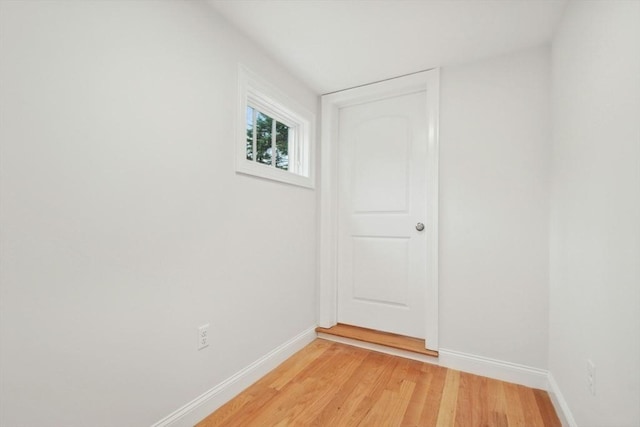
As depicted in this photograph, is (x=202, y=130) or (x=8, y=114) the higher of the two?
(x=202, y=130)

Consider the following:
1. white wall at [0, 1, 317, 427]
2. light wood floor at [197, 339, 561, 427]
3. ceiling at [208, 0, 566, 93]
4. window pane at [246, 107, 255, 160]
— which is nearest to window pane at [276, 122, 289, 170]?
window pane at [246, 107, 255, 160]

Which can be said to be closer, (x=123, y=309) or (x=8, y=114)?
(x=8, y=114)

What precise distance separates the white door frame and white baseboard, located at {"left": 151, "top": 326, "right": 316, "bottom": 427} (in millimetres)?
526

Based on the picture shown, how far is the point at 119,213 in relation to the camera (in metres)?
1.19

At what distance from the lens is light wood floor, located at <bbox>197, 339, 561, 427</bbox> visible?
152 cm

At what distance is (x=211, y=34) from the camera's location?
1618 mm

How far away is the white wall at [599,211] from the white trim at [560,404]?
0.04 m

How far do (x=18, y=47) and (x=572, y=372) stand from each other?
2515mm

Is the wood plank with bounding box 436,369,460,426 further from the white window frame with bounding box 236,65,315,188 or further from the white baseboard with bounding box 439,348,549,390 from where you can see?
the white window frame with bounding box 236,65,315,188

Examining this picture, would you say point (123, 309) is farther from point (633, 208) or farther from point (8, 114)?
point (633, 208)

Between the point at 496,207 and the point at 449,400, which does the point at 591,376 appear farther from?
the point at 496,207

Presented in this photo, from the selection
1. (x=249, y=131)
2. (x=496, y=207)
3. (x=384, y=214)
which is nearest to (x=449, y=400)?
(x=496, y=207)

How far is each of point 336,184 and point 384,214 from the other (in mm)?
516

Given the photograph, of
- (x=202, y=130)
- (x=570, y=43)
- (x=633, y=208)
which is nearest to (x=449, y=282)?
(x=633, y=208)
